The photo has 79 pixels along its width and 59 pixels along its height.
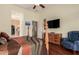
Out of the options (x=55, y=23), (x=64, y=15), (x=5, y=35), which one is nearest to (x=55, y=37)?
(x=55, y=23)

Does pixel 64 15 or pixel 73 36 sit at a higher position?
pixel 64 15

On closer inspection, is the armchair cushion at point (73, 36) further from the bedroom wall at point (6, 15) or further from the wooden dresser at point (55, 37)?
the bedroom wall at point (6, 15)

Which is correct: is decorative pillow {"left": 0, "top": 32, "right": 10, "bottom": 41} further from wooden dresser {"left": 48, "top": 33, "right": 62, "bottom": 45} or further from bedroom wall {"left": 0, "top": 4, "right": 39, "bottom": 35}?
wooden dresser {"left": 48, "top": 33, "right": 62, "bottom": 45}

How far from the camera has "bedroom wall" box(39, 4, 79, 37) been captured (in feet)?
5.40

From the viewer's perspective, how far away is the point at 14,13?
1662 millimetres

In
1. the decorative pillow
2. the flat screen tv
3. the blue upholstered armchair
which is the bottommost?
the blue upholstered armchair

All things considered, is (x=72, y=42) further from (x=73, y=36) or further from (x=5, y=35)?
(x=5, y=35)

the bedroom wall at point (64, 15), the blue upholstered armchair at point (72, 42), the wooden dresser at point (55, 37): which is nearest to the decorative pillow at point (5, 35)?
the bedroom wall at point (64, 15)

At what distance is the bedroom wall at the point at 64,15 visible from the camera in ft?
5.40

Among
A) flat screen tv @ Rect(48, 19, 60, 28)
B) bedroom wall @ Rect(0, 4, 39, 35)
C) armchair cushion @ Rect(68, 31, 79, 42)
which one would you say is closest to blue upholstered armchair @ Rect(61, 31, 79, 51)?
armchair cushion @ Rect(68, 31, 79, 42)

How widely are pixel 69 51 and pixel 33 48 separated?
0.45m

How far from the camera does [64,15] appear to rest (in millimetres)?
1673
